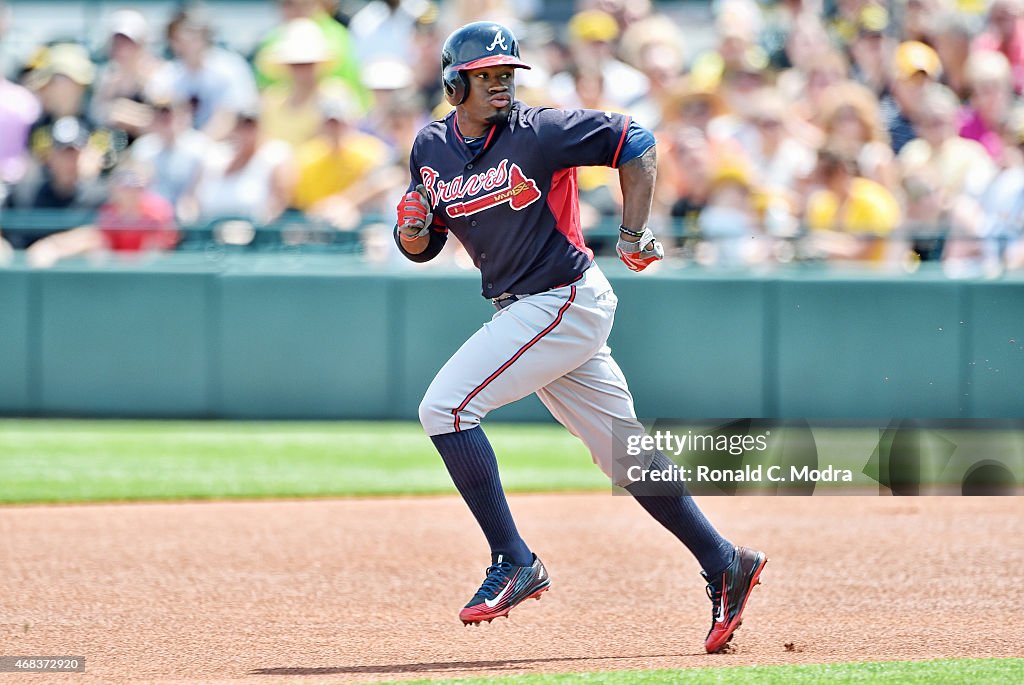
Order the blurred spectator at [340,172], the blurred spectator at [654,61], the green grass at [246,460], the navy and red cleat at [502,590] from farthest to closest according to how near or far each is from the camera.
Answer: the blurred spectator at [654,61] < the blurred spectator at [340,172] < the green grass at [246,460] < the navy and red cleat at [502,590]

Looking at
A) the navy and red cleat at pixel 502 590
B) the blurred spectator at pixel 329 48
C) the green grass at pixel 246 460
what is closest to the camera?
the navy and red cleat at pixel 502 590

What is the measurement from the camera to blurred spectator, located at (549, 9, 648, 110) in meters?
10.5

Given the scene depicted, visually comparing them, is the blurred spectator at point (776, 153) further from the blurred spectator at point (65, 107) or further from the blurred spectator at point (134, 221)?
the blurred spectator at point (65, 107)

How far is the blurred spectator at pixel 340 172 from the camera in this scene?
9891mm

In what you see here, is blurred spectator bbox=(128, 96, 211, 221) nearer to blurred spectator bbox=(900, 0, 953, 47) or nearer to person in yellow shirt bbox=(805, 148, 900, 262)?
person in yellow shirt bbox=(805, 148, 900, 262)

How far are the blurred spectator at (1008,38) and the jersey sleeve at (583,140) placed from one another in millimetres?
6884

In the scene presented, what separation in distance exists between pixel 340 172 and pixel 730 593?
6299mm

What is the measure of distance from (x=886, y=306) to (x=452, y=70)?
18.4 feet

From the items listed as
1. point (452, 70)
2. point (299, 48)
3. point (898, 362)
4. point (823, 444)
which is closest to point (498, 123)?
point (452, 70)

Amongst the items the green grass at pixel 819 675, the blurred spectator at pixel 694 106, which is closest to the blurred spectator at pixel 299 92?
the blurred spectator at pixel 694 106

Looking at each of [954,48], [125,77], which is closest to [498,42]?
[954,48]

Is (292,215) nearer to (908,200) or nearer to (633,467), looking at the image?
(908,200)

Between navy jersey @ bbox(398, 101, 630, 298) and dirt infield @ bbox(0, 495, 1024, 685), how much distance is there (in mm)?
1179

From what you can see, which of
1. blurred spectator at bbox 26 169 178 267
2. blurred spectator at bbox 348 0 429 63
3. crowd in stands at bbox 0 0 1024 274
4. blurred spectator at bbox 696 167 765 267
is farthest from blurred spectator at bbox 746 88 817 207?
blurred spectator at bbox 26 169 178 267
